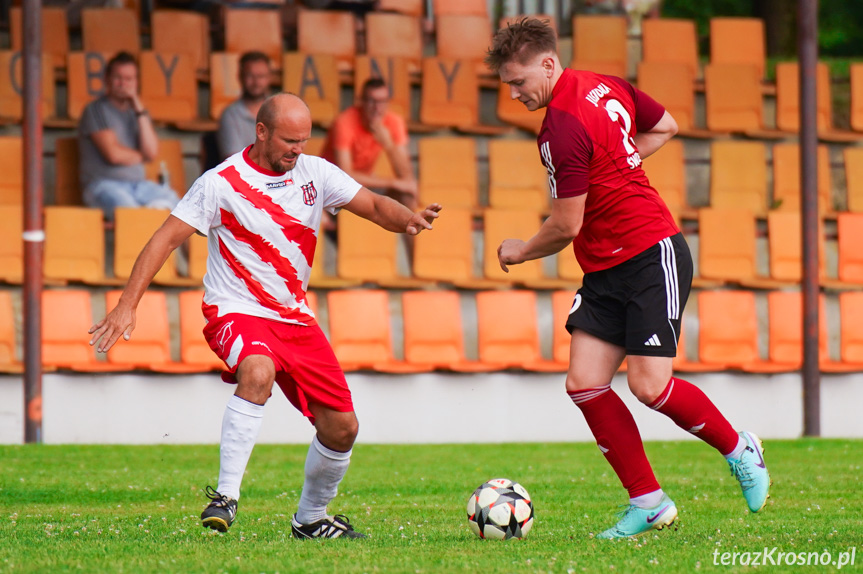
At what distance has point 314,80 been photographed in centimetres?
1267

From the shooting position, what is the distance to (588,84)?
4758 mm

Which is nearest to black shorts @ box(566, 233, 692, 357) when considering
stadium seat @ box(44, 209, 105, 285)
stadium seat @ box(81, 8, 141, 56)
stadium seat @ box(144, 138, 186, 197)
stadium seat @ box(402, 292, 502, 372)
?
stadium seat @ box(402, 292, 502, 372)

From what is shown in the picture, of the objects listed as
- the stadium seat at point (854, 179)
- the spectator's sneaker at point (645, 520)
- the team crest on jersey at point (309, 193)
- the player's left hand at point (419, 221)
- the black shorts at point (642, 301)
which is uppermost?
the stadium seat at point (854, 179)

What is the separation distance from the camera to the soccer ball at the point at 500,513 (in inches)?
191

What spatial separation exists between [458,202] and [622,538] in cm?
779

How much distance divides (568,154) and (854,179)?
30.7 ft

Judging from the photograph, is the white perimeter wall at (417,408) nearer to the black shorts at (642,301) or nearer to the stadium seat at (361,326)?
the stadium seat at (361,326)

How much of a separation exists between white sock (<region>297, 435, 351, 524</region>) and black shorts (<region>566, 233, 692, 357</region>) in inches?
45.7

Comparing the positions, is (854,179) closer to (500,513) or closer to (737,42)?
(737,42)

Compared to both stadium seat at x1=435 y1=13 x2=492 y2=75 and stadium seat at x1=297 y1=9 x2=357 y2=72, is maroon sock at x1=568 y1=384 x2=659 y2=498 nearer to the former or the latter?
stadium seat at x1=297 y1=9 x2=357 y2=72

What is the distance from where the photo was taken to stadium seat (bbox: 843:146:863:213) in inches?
507

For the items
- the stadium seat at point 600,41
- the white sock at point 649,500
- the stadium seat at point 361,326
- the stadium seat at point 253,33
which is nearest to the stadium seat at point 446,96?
the stadium seat at point 600,41

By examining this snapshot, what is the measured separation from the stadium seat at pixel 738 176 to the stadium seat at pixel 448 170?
2650 mm

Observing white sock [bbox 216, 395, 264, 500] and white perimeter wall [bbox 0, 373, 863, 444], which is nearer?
white sock [bbox 216, 395, 264, 500]
